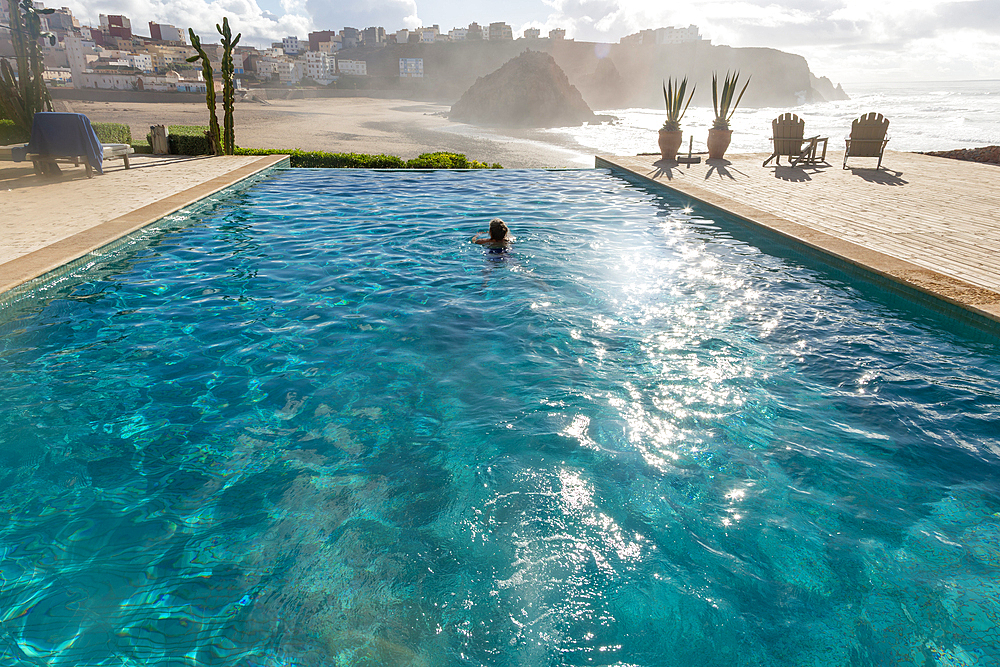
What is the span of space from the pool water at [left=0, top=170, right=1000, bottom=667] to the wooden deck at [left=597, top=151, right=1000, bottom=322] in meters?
0.65

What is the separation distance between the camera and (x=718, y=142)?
16.8 meters

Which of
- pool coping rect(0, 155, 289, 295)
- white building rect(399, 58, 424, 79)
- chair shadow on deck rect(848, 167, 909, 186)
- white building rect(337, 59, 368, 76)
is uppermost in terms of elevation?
white building rect(337, 59, 368, 76)

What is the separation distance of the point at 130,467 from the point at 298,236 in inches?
248

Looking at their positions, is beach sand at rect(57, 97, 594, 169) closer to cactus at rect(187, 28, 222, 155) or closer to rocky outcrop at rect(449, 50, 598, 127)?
cactus at rect(187, 28, 222, 155)

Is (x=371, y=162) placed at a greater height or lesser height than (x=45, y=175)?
greater

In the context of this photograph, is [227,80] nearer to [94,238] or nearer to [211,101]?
[211,101]

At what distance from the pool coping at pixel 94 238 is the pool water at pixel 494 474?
0.34m

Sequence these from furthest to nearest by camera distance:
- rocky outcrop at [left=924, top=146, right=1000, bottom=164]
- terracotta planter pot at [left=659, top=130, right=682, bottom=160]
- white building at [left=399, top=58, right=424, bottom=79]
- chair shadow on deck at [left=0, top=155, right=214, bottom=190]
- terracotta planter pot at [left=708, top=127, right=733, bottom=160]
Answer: white building at [left=399, top=58, right=424, bottom=79] → terracotta planter pot at [left=708, top=127, right=733, bottom=160] → terracotta planter pot at [left=659, top=130, right=682, bottom=160] → rocky outcrop at [left=924, top=146, right=1000, bottom=164] → chair shadow on deck at [left=0, top=155, right=214, bottom=190]

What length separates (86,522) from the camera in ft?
11.2

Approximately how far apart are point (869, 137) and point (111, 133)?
24.3 metres

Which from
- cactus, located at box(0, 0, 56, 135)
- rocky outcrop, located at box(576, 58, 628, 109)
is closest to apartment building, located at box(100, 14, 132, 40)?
rocky outcrop, located at box(576, 58, 628, 109)

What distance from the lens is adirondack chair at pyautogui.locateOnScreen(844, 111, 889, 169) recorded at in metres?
14.3

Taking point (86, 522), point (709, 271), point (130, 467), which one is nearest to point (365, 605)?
point (86, 522)

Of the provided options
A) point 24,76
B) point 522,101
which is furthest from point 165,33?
point 24,76
